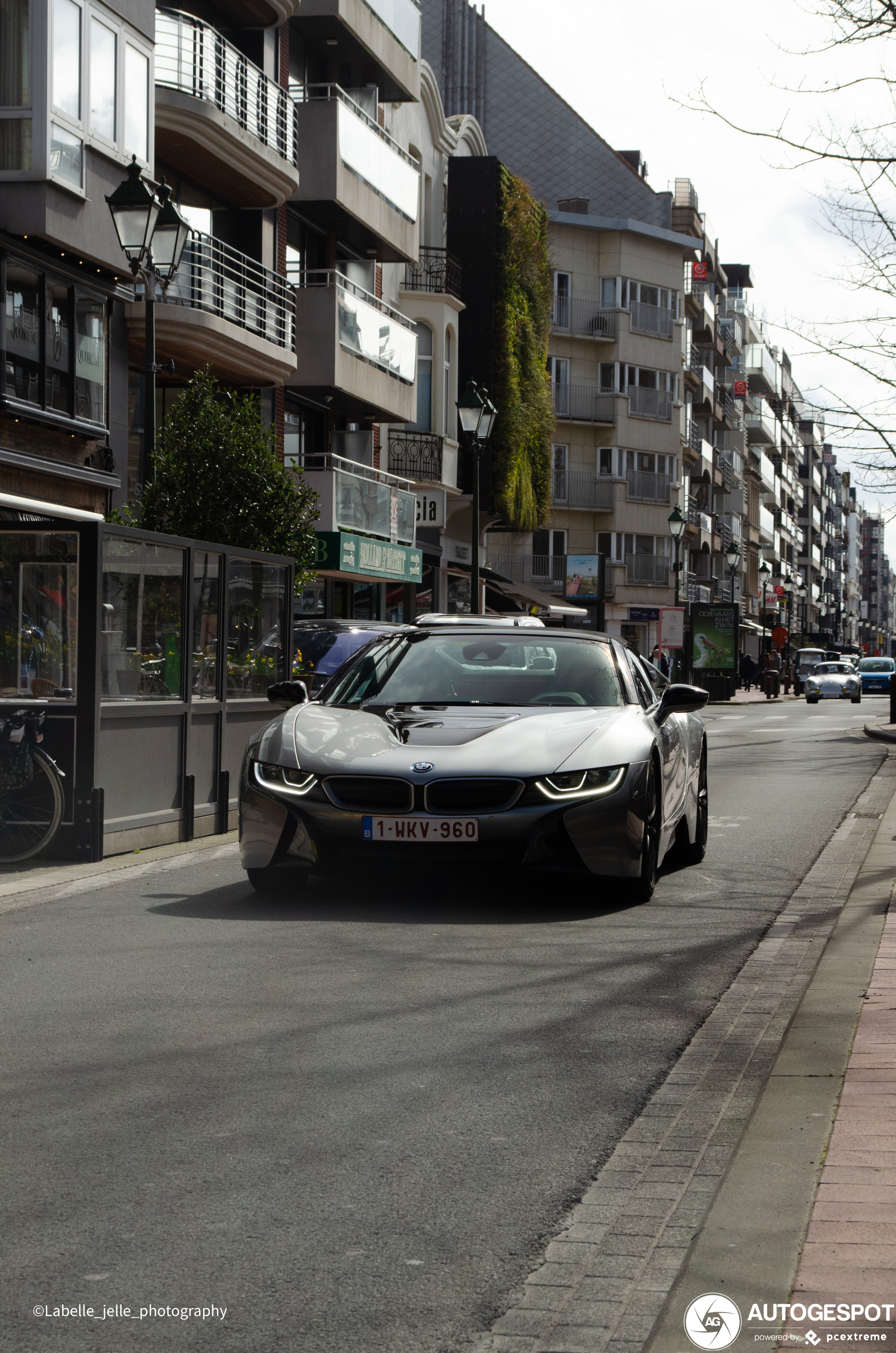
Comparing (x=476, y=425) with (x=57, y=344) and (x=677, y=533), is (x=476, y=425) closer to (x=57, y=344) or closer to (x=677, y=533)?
(x=57, y=344)

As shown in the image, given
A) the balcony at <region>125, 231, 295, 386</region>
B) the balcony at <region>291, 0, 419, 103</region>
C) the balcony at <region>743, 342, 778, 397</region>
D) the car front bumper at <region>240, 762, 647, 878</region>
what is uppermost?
the balcony at <region>743, 342, 778, 397</region>

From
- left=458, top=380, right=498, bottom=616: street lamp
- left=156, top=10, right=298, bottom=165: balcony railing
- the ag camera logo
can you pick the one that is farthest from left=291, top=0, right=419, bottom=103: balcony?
the ag camera logo

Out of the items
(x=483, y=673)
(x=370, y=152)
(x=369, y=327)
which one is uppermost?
(x=370, y=152)

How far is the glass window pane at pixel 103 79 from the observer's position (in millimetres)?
22141

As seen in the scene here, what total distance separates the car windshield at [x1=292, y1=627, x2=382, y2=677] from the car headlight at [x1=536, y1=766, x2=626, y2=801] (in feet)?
27.7

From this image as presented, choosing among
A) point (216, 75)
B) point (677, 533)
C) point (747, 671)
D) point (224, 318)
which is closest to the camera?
point (216, 75)

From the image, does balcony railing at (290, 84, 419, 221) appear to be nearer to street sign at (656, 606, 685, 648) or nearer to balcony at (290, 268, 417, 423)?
balcony at (290, 268, 417, 423)

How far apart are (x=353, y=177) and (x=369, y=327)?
2825mm

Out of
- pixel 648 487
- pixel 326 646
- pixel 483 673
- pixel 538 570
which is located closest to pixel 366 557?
pixel 326 646

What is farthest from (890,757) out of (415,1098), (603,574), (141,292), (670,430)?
(670,430)

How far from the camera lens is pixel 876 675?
224 ft

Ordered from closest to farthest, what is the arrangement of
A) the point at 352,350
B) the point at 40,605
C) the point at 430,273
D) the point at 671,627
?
the point at 40,605 < the point at 352,350 < the point at 430,273 < the point at 671,627

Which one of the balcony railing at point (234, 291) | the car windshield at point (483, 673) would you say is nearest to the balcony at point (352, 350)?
the balcony railing at point (234, 291)

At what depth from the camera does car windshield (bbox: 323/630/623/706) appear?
9.20 meters
